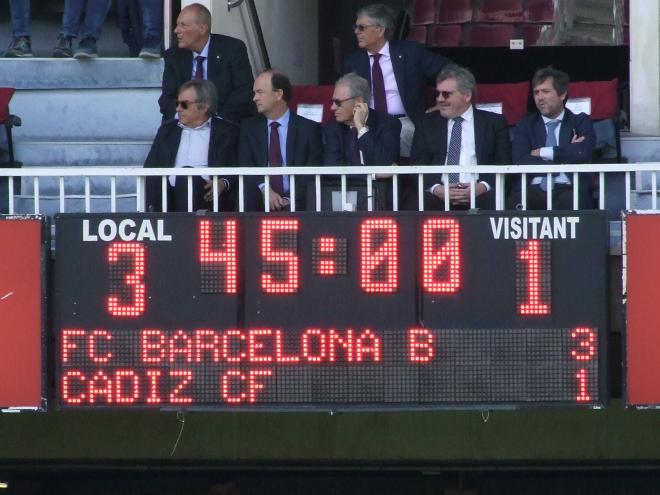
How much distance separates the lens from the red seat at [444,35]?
1513 centimetres

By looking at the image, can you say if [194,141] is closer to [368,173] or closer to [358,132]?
[358,132]

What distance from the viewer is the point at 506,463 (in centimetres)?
1206

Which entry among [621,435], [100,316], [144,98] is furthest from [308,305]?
[144,98]

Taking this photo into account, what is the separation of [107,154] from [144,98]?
2.78 feet

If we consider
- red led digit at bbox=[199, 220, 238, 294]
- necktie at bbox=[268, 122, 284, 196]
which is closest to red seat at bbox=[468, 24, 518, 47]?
necktie at bbox=[268, 122, 284, 196]

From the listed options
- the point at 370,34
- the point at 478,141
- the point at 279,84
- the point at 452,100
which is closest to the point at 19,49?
the point at 370,34

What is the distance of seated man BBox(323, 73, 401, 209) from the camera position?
31.8 ft

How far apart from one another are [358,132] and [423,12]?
18.6ft

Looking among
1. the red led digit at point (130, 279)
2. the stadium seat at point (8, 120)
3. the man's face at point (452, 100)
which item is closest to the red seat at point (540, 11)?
the stadium seat at point (8, 120)

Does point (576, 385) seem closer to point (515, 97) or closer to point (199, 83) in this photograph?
point (199, 83)

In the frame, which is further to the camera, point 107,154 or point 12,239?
point 107,154

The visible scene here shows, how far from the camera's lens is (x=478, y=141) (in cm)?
984

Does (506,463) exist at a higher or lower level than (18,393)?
lower

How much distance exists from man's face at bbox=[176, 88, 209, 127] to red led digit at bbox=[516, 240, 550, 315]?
2.31 metres
